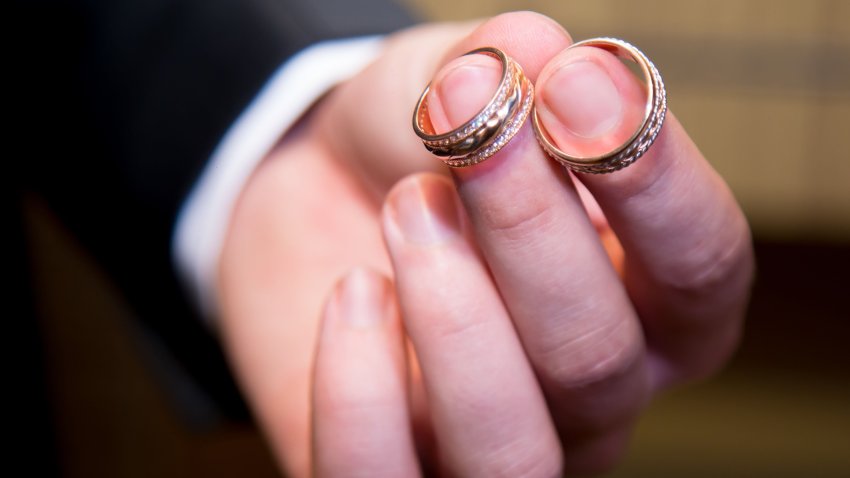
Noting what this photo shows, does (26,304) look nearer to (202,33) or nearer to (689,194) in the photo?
(202,33)

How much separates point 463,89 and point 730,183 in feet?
3.27

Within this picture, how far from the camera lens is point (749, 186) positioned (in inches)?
49.8

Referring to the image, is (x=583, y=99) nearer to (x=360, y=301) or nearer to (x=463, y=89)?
(x=463, y=89)

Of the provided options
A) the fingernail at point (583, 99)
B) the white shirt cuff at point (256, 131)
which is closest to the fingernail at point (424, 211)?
the fingernail at point (583, 99)

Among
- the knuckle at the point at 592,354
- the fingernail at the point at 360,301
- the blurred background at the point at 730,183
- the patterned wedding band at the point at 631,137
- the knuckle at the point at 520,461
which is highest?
the patterned wedding band at the point at 631,137

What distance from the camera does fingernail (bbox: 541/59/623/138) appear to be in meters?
0.38

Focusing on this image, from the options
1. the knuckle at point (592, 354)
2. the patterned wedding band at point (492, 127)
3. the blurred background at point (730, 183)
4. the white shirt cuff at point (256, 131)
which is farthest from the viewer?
the blurred background at point (730, 183)

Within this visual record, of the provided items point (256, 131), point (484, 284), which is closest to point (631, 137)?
point (484, 284)

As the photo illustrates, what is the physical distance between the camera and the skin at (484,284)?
40cm

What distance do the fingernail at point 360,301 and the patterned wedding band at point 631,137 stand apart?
170mm

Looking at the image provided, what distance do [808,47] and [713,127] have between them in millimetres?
176

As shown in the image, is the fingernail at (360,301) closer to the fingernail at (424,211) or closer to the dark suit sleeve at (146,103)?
the fingernail at (424,211)

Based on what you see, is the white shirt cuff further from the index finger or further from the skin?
the index finger

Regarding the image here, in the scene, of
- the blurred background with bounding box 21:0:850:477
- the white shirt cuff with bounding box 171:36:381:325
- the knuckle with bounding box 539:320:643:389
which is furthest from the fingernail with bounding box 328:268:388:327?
the blurred background with bounding box 21:0:850:477
